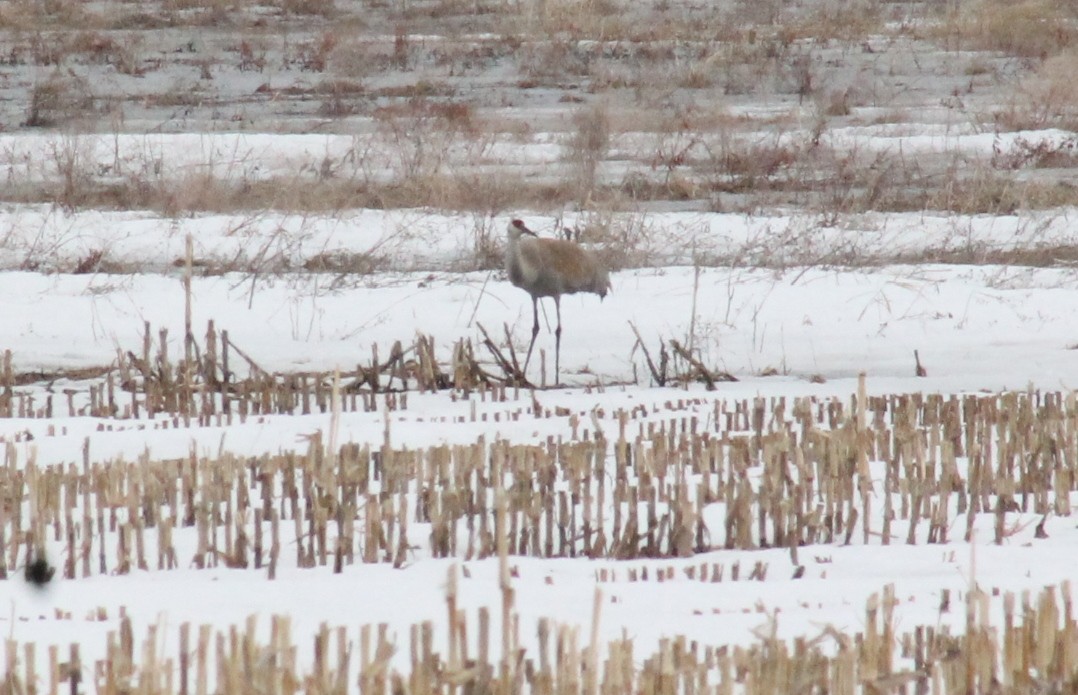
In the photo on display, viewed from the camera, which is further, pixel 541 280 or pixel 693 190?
pixel 693 190

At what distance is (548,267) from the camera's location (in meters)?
9.30

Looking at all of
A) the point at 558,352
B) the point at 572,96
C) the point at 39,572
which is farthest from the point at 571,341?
the point at 572,96

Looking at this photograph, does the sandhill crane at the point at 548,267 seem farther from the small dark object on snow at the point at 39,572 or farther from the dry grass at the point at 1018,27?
the dry grass at the point at 1018,27

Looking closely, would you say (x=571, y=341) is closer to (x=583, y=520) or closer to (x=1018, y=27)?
(x=583, y=520)

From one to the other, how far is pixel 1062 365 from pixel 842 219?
3976 millimetres

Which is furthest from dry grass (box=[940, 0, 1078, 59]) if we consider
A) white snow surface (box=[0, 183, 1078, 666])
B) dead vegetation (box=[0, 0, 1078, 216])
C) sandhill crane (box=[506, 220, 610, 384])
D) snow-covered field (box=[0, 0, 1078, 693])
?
sandhill crane (box=[506, 220, 610, 384])

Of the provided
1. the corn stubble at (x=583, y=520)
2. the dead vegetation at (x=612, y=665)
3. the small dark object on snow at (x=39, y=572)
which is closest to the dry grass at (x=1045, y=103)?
the corn stubble at (x=583, y=520)

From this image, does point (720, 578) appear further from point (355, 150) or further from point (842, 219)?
point (355, 150)

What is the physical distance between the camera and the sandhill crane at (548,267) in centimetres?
930

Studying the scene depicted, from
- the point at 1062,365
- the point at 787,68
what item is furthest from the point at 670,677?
the point at 787,68

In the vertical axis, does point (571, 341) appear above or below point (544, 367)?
above

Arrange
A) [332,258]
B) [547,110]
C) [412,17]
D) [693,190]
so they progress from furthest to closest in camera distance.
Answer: [412,17], [547,110], [693,190], [332,258]

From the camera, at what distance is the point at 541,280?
9320mm

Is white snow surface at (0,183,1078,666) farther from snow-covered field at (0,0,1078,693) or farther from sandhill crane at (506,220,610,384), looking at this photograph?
sandhill crane at (506,220,610,384)
